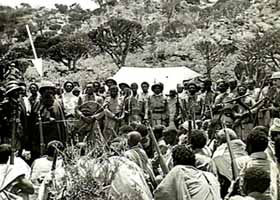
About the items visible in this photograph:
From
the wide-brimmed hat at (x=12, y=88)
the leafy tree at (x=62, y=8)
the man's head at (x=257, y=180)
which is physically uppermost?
the leafy tree at (x=62, y=8)

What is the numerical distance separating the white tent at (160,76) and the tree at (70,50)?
32.8 m

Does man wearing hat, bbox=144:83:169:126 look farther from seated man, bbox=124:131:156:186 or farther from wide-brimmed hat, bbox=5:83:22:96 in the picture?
seated man, bbox=124:131:156:186

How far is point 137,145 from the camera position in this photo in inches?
269

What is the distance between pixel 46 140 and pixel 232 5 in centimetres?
5805

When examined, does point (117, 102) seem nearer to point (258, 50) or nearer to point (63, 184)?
point (63, 184)

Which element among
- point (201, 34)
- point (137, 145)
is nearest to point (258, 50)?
point (201, 34)

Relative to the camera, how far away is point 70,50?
5409 cm

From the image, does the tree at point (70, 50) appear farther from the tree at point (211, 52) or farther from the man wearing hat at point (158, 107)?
the man wearing hat at point (158, 107)

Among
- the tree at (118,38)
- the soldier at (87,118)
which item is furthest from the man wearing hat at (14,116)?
the tree at (118,38)

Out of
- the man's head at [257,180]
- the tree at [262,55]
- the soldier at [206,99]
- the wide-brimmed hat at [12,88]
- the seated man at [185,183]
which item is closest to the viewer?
the man's head at [257,180]

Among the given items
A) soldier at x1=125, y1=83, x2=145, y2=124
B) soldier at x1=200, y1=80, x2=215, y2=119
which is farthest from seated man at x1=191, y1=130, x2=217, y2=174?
soldier at x1=125, y1=83, x2=145, y2=124

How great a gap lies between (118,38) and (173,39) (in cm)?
757

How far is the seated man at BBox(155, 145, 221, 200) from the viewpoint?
5.16m

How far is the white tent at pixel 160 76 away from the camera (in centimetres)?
2006
